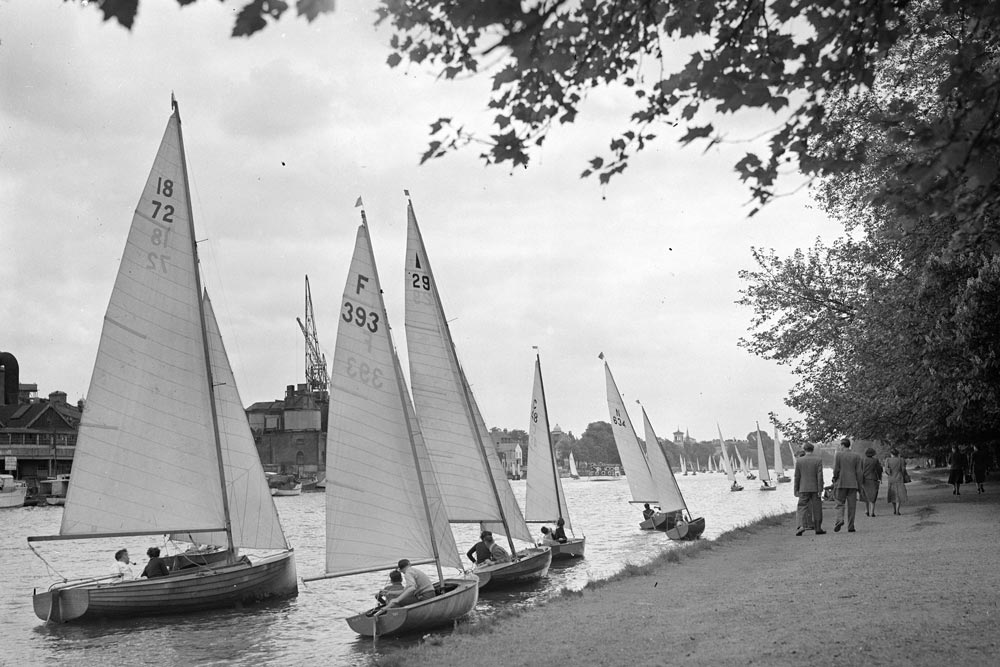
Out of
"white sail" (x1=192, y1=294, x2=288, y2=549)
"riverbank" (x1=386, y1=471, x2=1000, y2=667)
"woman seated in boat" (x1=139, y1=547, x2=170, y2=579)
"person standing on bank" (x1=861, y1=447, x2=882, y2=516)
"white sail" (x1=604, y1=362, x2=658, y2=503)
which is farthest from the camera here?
"white sail" (x1=604, y1=362, x2=658, y2=503)

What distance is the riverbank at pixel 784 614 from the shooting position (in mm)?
8594

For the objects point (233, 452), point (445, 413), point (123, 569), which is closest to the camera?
point (123, 569)

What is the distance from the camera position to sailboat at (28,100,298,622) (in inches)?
842

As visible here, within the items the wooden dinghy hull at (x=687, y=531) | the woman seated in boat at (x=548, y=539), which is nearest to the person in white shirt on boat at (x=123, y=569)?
the woman seated in boat at (x=548, y=539)

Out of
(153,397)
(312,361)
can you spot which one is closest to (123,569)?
(153,397)

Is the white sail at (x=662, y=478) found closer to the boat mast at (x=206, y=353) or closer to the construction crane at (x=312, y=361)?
the boat mast at (x=206, y=353)

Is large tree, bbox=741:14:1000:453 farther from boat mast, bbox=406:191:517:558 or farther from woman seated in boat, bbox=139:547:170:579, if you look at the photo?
woman seated in boat, bbox=139:547:170:579

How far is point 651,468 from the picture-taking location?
42312 millimetres

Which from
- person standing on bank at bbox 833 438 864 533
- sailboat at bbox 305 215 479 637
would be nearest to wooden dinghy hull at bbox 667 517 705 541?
person standing on bank at bbox 833 438 864 533

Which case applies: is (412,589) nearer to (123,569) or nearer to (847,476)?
(847,476)

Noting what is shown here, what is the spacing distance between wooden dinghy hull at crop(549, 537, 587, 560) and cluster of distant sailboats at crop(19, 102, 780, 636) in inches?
233

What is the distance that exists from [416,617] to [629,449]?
26.5 m

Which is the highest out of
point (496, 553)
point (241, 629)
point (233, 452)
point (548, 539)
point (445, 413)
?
point (445, 413)

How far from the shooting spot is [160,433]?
22.1 metres
